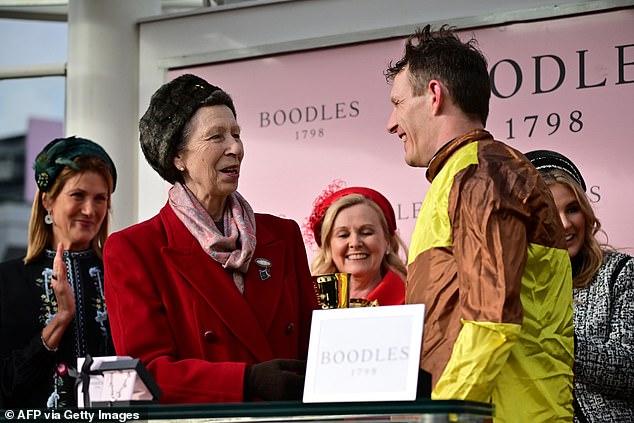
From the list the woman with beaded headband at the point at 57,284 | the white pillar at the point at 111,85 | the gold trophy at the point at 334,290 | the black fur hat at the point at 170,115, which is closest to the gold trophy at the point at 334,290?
the gold trophy at the point at 334,290

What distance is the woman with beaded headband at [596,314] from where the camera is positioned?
4.12 meters

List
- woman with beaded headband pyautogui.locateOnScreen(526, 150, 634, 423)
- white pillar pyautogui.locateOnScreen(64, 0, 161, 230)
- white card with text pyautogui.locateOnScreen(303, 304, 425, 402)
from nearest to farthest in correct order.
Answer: white card with text pyautogui.locateOnScreen(303, 304, 425, 402) → woman with beaded headband pyautogui.locateOnScreen(526, 150, 634, 423) → white pillar pyautogui.locateOnScreen(64, 0, 161, 230)

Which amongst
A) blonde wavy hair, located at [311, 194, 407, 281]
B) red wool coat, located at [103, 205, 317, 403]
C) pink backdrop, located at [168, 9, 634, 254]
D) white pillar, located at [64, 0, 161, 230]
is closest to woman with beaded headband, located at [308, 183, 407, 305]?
blonde wavy hair, located at [311, 194, 407, 281]

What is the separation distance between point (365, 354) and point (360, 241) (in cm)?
277

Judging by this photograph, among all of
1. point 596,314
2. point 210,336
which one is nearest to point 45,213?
point 210,336

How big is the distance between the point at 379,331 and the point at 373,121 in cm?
324

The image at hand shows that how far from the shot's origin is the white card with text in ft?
7.50

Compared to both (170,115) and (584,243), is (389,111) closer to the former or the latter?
(584,243)

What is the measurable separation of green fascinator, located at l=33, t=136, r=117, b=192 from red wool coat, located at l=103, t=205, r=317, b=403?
1.44 m

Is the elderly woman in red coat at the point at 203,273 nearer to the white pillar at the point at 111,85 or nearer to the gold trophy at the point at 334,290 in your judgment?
the gold trophy at the point at 334,290

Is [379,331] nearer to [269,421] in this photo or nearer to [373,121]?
[269,421]

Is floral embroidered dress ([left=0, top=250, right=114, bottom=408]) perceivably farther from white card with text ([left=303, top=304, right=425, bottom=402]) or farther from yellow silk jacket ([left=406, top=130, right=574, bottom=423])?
white card with text ([left=303, top=304, right=425, bottom=402])

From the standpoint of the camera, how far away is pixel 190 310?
10.8ft

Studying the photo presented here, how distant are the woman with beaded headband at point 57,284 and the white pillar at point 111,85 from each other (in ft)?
3.60
